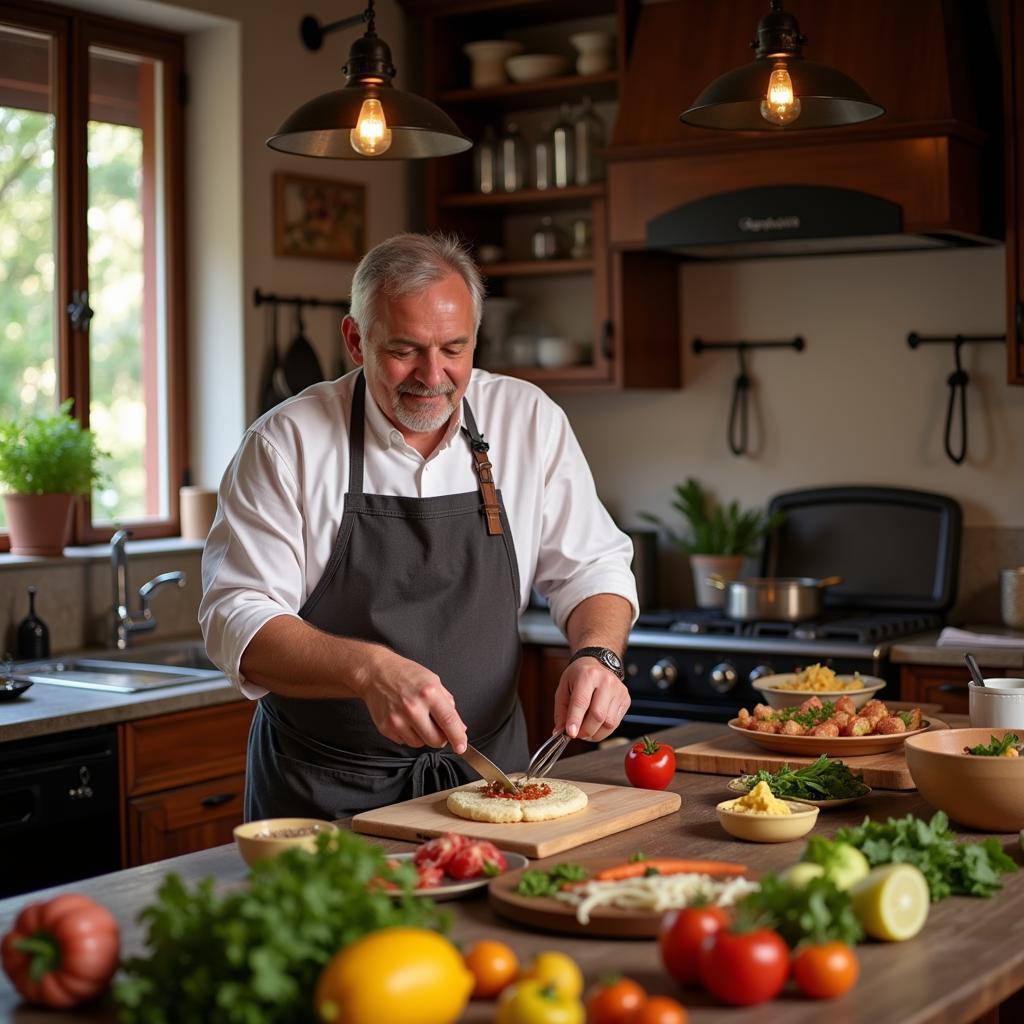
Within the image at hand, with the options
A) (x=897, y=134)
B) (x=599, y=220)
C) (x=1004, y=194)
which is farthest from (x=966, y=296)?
(x=599, y=220)

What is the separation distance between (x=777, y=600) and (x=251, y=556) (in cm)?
213

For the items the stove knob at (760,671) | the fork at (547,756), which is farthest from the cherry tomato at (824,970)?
the stove knob at (760,671)

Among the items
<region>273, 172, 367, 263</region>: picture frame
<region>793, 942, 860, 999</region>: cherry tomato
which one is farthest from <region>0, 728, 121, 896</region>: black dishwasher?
<region>793, 942, 860, 999</region>: cherry tomato

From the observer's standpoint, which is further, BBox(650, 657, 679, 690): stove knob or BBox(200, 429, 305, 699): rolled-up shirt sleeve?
BBox(650, 657, 679, 690): stove knob

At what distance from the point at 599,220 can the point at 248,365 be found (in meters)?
1.19

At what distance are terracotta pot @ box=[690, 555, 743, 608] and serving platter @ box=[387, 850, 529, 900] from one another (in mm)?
2894

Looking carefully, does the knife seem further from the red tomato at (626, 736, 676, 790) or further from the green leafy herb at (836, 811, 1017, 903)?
the green leafy herb at (836, 811, 1017, 903)

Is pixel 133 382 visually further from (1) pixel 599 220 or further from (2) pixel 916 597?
(2) pixel 916 597

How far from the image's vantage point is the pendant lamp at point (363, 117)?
252 centimetres

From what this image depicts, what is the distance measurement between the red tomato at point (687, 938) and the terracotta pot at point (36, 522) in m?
3.04

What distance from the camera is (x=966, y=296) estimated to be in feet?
15.0

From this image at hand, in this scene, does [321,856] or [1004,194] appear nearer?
[321,856]

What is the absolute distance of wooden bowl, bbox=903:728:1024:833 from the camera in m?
2.06

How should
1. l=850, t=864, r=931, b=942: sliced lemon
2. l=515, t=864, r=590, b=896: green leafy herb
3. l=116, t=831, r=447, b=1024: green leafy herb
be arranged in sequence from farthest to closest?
l=515, t=864, r=590, b=896: green leafy herb, l=850, t=864, r=931, b=942: sliced lemon, l=116, t=831, r=447, b=1024: green leafy herb
